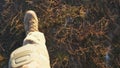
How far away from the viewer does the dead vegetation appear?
443 centimetres

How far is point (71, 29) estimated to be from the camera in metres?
4.52

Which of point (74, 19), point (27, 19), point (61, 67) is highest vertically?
point (27, 19)

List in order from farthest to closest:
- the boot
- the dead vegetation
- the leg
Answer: the dead vegetation → the boot → the leg

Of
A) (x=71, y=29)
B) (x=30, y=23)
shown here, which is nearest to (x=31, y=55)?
(x=30, y=23)

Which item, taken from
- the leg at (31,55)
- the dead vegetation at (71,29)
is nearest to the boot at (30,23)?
the leg at (31,55)

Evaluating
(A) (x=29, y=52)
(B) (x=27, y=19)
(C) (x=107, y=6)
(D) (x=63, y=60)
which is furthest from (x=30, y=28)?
(C) (x=107, y=6)

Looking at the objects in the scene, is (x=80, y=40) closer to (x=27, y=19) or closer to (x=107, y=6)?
(x=107, y=6)

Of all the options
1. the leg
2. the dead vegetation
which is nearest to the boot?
the leg

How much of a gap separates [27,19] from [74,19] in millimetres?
1421

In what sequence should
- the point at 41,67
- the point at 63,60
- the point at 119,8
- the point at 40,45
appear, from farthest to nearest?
the point at 119,8 → the point at 63,60 → the point at 40,45 → the point at 41,67

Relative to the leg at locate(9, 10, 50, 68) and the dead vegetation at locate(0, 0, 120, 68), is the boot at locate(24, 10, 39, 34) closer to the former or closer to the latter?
the leg at locate(9, 10, 50, 68)

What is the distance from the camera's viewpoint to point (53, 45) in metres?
4.46

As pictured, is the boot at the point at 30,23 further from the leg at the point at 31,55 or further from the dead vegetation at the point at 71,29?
the dead vegetation at the point at 71,29

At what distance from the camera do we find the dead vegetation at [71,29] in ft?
14.5
